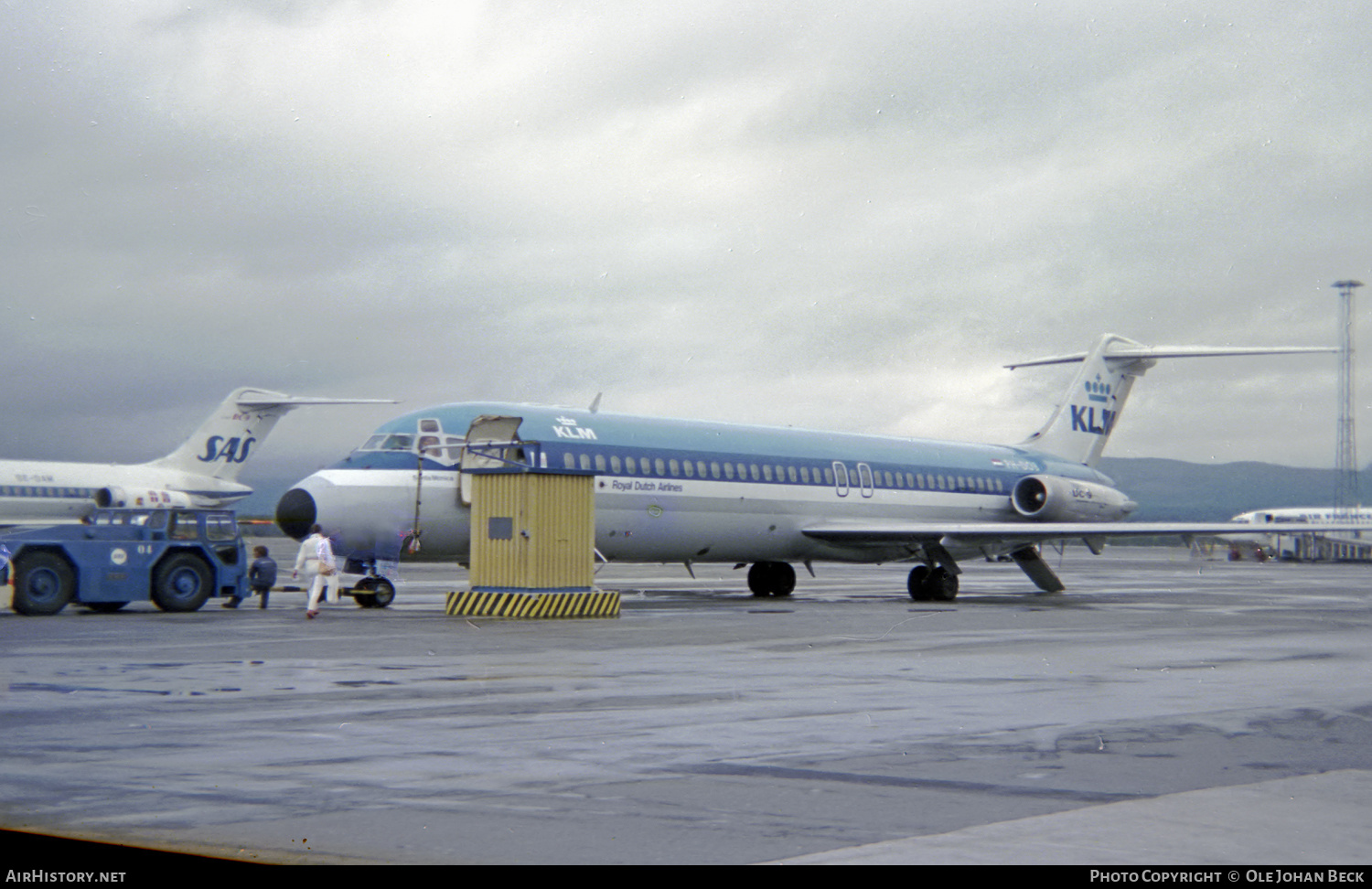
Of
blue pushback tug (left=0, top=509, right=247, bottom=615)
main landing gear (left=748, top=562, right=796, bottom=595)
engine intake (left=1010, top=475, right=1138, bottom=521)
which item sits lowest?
main landing gear (left=748, top=562, right=796, bottom=595)

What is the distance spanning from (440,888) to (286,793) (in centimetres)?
209

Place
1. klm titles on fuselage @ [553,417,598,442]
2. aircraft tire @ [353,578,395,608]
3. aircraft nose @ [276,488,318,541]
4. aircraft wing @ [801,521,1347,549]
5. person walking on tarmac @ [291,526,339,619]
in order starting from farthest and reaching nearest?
aircraft wing @ [801,521,1347,549] < klm titles on fuselage @ [553,417,598,442] < aircraft tire @ [353,578,395,608] < aircraft nose @ [276,488,318,541] < person walking on tarmac @ [291,526,339,619]

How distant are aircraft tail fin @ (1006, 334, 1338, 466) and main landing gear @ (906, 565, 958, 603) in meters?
9.52

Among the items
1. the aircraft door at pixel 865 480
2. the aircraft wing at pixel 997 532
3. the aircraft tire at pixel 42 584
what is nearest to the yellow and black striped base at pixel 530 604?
the aircraft tire at pixel 42 584

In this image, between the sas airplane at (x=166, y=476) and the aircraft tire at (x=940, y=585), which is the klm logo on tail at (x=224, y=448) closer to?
the sas airplane at (x=166, y=476)

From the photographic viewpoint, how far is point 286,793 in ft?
22.8

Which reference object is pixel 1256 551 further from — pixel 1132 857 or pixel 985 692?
pixel 1132 857

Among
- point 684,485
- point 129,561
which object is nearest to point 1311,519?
point 684,485

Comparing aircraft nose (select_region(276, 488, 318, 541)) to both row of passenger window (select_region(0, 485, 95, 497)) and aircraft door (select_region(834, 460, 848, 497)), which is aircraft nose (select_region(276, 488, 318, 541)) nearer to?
aircraft door (select_region(834, 460, 848, 497))

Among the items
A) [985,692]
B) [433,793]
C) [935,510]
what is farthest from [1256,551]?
[433,793]

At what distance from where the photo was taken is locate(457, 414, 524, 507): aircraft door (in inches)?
992

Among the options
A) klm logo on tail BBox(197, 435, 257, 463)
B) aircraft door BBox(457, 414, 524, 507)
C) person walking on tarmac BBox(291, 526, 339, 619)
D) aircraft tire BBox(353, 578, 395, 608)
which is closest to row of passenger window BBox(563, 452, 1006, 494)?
aircraft door BBox(457, 414, 524, 507)

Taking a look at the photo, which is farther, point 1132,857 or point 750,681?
point 750,681

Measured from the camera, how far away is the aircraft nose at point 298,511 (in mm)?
23703
